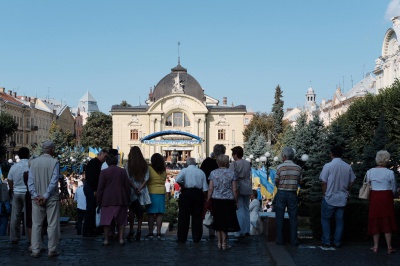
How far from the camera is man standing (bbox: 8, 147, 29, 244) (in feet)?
37.2

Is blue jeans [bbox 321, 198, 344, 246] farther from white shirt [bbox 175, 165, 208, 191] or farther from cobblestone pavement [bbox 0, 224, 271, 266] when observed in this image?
white shirt [bbox 175, 165, 208, 191]

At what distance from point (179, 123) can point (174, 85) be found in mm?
6871

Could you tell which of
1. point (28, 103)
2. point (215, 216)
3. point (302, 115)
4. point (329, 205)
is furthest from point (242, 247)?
point (28, 103)

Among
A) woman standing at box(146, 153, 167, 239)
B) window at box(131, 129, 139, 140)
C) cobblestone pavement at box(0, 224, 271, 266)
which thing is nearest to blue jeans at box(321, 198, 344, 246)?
cobblestone pavement at box(0, 224, 271, 266)

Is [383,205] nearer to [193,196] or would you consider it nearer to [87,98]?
[193,196]

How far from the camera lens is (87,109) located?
171625 millimetres

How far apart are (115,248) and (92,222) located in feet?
5.85

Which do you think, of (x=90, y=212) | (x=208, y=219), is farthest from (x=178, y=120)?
(x=208, y=219)

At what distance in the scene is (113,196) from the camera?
1127 cm

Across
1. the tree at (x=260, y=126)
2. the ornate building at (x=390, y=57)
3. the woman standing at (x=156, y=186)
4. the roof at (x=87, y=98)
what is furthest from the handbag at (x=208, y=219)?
the roof at (x=87, y=98)

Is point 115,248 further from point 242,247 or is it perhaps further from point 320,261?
point 320,261

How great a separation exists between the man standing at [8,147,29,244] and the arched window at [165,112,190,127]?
77884 millimetres

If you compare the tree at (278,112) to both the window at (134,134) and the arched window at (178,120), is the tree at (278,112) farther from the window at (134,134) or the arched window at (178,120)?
the window at (134,134)

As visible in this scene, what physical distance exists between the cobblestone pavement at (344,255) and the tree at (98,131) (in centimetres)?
9298
